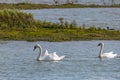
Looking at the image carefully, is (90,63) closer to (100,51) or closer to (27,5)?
(100,51)

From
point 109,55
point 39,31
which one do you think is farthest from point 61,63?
point 39,31

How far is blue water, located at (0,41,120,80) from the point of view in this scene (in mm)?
22953

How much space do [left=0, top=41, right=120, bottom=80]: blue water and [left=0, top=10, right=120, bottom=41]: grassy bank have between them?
113 cm

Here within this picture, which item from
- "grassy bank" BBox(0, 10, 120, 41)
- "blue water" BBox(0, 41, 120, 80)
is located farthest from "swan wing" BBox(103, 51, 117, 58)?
"grassy bank" BBox(0, 10, 120, 41)

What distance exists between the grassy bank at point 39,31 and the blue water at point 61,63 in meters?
1.13

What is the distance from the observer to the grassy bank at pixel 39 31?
34719 millimetres

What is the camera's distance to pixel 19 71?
24.0 metres

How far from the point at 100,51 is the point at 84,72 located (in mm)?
5268

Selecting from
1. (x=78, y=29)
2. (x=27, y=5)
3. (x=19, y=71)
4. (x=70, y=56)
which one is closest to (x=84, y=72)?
(x=19, y=71)

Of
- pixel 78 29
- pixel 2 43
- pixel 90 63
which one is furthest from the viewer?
pixel 78 29

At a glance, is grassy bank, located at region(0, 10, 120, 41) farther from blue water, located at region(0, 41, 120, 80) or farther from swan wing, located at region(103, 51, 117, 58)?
swan wing, located at region(103, 51, 117, 58)

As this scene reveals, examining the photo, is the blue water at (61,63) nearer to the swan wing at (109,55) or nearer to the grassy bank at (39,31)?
the swan wing at (109,55)

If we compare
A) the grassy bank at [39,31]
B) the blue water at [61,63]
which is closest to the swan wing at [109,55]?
the blue water at [61,63]

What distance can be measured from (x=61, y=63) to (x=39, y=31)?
30.9 ft
